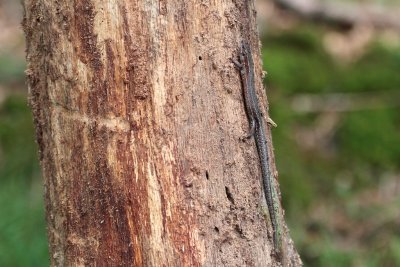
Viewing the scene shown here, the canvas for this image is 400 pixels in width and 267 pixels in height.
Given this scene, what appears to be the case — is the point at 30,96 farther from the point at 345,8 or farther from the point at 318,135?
the point at 345,8

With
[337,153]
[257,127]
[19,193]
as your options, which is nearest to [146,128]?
[257,127]

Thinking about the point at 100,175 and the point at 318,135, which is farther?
the point at 318,135

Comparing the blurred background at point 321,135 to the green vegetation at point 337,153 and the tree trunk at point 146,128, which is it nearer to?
the green vegetation at point 337,153

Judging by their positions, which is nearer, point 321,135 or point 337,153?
point 337,153

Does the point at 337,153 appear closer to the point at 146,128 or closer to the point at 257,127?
the point at 257,127

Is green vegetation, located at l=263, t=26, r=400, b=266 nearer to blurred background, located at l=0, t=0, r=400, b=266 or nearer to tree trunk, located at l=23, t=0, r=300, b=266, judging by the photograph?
blurred background, located at l=0, t=0, r=400, b=266

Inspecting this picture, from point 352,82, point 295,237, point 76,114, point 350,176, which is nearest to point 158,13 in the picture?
point 76,114

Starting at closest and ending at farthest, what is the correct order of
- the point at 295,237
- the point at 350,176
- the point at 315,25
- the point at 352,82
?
the point at 295,237, the point at 350,176, the point at 352,82, the point at 315,25
